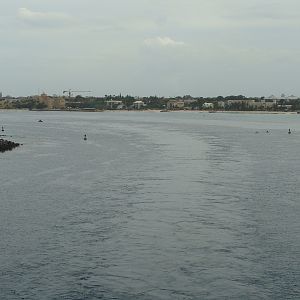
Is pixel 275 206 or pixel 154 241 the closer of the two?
pixel 154 241

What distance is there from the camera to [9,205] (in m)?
21.2

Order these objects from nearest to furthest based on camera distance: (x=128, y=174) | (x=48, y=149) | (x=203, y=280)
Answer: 1. (x=203, y=280)
2. (x=128, y=174)
3. (x=48, y=149)

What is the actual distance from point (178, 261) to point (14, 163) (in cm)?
2347

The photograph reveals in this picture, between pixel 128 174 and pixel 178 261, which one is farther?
pixel 128 174

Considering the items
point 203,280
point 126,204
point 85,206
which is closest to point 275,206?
point 126,204

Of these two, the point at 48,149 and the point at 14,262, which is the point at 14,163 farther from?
the point at 14,262

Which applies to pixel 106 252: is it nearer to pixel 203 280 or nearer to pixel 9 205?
pixel 203 280

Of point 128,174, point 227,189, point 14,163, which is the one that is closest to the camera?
point 227,189

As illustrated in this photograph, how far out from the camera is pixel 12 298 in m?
11.8

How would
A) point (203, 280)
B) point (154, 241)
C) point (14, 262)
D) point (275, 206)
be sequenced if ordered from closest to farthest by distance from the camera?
1. point (203, 280)
2. point (14, 262)
3. point (154, 241)
4. point (275, 206)

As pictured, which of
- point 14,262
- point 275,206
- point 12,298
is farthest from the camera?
point 275,206

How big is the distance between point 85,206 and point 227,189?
7045 millimetres

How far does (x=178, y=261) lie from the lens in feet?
47.1

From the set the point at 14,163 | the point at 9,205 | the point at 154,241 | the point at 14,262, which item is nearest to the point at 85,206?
the point at 9,205
